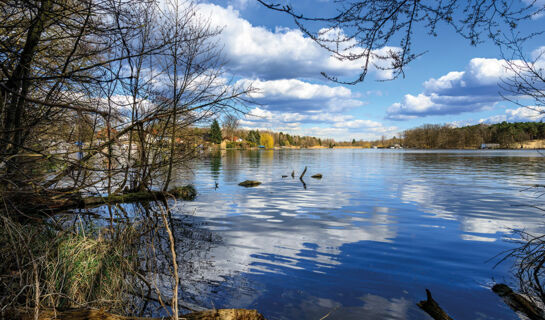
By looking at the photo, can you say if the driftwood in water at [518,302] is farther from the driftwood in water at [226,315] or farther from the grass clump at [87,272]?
the grass clump at [87,272]

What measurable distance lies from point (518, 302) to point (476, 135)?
574 feet

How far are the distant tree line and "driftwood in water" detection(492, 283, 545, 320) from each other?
170708mm

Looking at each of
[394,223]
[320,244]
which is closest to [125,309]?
[320,244]

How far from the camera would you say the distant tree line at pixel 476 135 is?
14412 cm

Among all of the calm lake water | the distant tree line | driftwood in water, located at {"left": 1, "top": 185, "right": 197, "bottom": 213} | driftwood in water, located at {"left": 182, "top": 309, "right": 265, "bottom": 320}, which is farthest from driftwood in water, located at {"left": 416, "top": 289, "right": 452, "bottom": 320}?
the distant tree line

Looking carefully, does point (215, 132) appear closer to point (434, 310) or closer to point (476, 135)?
point (434, 310)

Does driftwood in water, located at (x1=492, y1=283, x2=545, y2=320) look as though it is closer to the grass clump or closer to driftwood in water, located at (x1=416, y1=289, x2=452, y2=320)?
driftwood in water, located at (x1=416, y1=289, x2=452, y2=320)

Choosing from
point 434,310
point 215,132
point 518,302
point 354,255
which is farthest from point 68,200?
point 518,302

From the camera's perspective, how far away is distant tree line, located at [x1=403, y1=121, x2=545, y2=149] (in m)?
144

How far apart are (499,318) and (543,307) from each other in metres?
0.89

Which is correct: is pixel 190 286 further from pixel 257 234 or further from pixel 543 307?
pixel 543 307

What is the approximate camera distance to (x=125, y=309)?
5109 millimetres

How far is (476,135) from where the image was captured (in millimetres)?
151625

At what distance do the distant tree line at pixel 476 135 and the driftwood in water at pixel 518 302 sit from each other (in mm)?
170708
